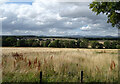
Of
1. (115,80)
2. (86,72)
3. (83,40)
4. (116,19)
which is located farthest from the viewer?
(83,40)

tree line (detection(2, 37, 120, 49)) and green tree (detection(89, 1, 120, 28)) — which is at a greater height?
green tree (detection(89, 1, 120, 28))

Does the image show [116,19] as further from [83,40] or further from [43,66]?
[83,40]

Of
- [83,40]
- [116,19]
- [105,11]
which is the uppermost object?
[105,11]

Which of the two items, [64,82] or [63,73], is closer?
[64,82]

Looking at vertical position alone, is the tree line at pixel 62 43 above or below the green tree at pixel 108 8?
below

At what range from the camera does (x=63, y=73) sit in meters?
7.77

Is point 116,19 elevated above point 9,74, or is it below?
above

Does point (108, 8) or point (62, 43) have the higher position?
point (108, 8)

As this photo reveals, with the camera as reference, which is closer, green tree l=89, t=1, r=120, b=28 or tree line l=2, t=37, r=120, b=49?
green tree l=89, t=1, r=120, b=28

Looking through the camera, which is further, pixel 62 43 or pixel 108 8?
pixel 62 43

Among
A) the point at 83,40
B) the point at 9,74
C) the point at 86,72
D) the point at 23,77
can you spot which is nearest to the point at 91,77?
the point at 86,72

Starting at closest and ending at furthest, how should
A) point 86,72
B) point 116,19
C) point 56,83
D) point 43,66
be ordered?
point 56,83, point 86,72, point 43,66, point 116,19

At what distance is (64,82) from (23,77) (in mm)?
2478

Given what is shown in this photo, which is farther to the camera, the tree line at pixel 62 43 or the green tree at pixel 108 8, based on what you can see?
the tree line at pixel 62 43
